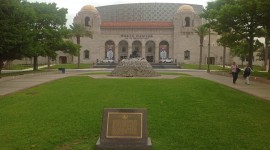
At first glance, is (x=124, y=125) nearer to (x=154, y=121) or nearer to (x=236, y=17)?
(x=154, y=121)

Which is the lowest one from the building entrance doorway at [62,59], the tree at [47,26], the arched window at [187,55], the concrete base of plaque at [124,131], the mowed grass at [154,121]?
the mowed grass at [154,121]

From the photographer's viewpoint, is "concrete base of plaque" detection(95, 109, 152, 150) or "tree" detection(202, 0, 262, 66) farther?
"tree" detection(202, 0, 262, 66)

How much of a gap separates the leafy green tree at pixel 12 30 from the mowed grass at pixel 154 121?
1526 cm

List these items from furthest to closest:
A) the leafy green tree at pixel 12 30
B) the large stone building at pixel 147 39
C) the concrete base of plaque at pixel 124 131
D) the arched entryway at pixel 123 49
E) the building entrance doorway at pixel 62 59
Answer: the arched entryway at pixel 123 49 → the building entrance doorway at pixel 62 59 → the large stone building at pixel 147 39 → the leafy green tree at pixel 12 30 → the concrete base of plaque at pixel 124 131

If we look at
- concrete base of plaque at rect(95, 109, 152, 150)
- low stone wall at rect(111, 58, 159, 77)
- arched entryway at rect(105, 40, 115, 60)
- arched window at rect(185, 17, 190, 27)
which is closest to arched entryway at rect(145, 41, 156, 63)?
arched entryway at rect(105, 40, 115, 60)

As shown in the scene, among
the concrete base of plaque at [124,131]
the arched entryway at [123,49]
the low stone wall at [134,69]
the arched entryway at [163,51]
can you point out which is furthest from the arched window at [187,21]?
the concrete base of plaque at [124,131]

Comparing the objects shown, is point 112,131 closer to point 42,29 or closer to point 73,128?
point 73,128

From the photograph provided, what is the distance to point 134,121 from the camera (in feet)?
27.6

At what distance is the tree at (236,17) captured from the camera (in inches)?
1455

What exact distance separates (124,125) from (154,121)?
359 cm

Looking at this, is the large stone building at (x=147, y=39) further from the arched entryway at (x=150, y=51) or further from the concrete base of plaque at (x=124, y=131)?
the concrete base of plaque at (x=124, y=131)

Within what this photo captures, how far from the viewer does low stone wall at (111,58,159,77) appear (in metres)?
34.6

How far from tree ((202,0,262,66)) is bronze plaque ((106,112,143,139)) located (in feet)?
96.6

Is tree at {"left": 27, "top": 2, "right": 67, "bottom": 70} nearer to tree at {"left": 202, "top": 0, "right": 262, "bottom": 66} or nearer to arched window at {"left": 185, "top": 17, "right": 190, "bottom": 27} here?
tree at {"left": 202, "top": 0, "right": 262, "bottom": 66}
